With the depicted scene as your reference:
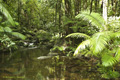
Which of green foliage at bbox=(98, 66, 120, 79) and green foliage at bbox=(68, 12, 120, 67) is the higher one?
green foliage at bbox=(68, 12, 120, 67)

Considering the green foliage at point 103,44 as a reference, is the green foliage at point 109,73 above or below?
below

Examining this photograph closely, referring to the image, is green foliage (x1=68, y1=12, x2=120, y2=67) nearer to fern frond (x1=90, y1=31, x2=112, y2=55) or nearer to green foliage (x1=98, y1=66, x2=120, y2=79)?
fern frond (x1=90, y1=31, x2=112, y2=55)

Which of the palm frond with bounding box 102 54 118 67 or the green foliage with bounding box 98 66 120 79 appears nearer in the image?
the palm frond with bounding box 102 54 118 67

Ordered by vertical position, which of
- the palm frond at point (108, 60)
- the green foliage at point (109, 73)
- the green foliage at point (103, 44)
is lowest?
the green foliage at point (109, 73)

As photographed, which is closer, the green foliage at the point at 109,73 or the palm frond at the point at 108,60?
the palm frond at the point at 108,60

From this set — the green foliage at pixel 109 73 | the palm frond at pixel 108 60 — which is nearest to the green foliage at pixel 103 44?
the palm frond at pixel 108 60

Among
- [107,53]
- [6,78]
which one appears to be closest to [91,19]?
[107,53]

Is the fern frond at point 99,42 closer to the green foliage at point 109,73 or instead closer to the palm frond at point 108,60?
the palm frond at point 108,60

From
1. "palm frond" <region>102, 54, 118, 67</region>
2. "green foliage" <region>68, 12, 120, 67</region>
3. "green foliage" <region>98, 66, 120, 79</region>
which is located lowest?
"green foliage" <region>98, 66, 120, 79</region>

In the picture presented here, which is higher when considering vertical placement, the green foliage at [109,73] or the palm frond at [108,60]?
the palm frond at [108,60]

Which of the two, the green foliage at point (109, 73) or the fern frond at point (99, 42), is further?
the green foliage at point (109, 73)

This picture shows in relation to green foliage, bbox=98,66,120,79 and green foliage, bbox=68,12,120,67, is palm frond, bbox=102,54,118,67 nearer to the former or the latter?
green foliage, bbox=68,12,120,67

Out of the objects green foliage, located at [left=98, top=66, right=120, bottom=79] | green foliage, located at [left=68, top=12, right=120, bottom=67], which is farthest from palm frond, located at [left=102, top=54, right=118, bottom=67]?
green foliage, located at [left=98, top=66, right=120, bottom=79]

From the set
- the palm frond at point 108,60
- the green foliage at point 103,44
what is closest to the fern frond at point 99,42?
the green foliage at point 103,44
